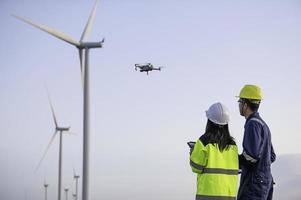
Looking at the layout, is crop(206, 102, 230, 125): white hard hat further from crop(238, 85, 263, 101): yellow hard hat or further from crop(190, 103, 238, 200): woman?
crop(238, 85, 263, 101): yellow hard hat

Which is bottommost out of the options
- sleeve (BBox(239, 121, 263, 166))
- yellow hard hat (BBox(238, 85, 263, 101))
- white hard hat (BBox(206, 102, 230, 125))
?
sleeve (BBox(239, 121, 263, 166))

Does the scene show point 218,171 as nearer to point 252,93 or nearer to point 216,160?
point 216,160

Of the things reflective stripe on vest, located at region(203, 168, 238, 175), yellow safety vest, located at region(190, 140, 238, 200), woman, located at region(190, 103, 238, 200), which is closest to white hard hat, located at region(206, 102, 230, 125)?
woman, located at region(190, 103, 238, 200)

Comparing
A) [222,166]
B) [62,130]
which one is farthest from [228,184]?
[62,130]

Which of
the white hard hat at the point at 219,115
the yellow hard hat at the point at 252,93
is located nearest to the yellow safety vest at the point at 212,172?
the white hard hat at the point at 219,115

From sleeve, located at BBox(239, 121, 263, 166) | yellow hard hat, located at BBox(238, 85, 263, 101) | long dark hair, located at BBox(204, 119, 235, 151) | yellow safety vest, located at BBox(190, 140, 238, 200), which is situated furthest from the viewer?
yellow hard hat, located at BBox(238, 85, 263, 101)

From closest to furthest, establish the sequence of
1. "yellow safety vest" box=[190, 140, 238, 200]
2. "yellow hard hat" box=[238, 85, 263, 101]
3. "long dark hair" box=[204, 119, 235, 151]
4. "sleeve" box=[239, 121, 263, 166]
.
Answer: "yellow safety vest" box=[190, 140, 238, 200], "long dark hair" box=[204, 119, 235, 151], "sleeve" box=[239, 121, 263, 166], "yellow hard hat" box=[238, 85, 263, 101]

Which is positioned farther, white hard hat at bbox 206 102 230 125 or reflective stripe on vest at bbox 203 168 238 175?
white hard hat at bbox 206 102 230 125
